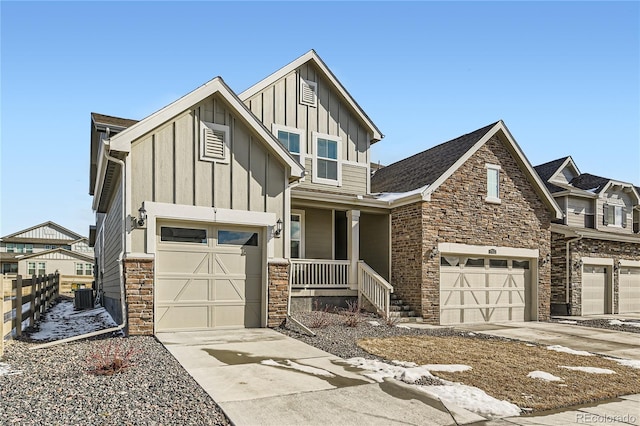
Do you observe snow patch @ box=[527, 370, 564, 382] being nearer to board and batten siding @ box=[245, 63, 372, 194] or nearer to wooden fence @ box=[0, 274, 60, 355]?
wooden fence @ box=[0, 274, 60, 355]

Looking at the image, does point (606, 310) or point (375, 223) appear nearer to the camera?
point (375, 223)

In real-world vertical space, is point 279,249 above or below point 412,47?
below

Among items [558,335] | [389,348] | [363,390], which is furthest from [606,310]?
[363,390]

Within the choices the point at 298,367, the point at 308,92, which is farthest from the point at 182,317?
the point at 308,92

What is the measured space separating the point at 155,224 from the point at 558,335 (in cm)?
1025

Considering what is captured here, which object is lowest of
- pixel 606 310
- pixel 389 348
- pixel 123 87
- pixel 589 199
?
pixel 606 310

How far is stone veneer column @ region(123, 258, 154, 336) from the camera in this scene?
8961mm

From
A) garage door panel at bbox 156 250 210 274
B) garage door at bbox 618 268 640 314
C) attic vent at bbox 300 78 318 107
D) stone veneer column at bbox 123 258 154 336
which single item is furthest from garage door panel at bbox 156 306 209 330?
garage door at bbox 618 268 640 314

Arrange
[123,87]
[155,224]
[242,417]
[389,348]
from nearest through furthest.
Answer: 1. [242,417]
2. [389,348]
3. [155,224]
4. [123,87]

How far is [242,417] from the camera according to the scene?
455 centimetres

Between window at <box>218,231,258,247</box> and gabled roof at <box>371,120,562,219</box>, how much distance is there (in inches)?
208

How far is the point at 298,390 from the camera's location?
5512 mm

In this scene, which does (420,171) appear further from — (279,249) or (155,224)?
(155,224)

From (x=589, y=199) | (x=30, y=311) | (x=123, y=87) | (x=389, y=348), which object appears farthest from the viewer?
(x=589, y=199)
